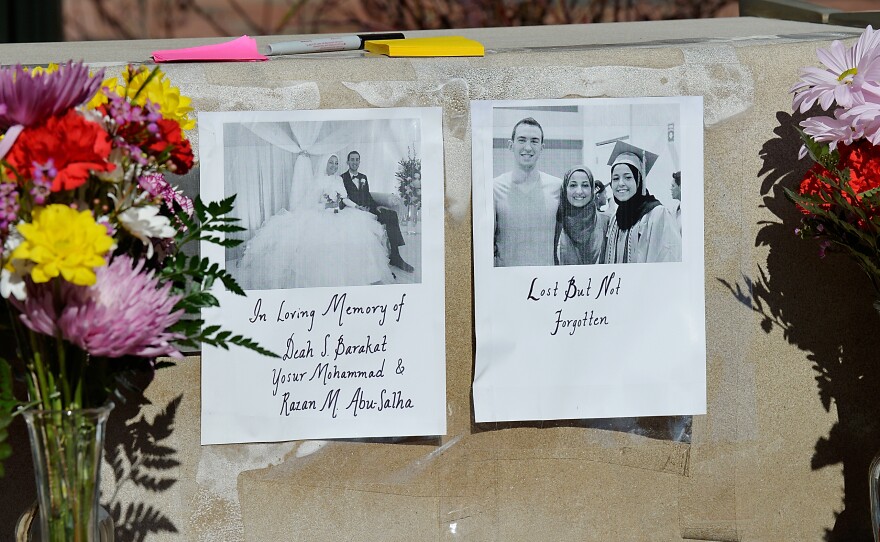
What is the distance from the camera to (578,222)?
79cm

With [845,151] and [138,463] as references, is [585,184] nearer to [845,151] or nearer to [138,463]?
[845,151]

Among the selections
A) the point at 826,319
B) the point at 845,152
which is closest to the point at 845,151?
the point at 845,152

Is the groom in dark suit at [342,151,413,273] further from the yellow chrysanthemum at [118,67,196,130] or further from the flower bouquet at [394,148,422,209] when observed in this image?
the yellow chrysanthemum at [118,67,196,130]

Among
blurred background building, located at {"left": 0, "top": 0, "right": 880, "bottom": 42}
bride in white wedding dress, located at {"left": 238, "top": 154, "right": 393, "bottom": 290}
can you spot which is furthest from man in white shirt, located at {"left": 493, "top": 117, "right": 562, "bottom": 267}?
blurred background building, located at {"left": 0, "top": 0, "right": 880, "bottom": 42}

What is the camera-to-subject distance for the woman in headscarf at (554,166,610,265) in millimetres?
784

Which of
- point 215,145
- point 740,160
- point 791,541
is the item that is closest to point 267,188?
point 215,145

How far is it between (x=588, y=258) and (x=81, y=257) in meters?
0.43

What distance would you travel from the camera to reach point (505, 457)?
2.64ft

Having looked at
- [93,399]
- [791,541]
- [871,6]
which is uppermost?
[871,6]

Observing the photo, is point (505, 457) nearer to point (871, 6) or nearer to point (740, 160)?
point (740, 160)

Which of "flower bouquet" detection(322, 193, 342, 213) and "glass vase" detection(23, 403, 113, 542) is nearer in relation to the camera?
"glass vase" detection(23, 403, 113, 542)

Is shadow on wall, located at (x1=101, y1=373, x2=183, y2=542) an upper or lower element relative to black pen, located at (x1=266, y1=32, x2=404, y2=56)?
lower

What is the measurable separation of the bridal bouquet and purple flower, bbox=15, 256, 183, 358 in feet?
1.68

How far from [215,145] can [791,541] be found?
24.8 inches
